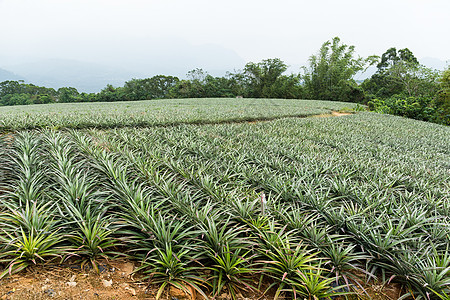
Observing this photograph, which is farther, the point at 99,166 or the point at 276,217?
the point at 99,166

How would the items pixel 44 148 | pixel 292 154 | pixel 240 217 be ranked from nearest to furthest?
pixel 240 217 → pixel 44 148 → pixel 292 154

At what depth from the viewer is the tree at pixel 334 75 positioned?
32438 mm

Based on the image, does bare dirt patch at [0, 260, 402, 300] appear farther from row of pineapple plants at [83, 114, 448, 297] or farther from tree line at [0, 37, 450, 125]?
tree line at [0, 37, 450, 125]

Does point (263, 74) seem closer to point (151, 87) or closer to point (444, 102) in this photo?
point (151, 87)

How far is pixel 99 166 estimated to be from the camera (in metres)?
2.68

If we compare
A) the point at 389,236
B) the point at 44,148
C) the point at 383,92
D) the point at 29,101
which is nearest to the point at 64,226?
the point at 44,148

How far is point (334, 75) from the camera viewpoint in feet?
112

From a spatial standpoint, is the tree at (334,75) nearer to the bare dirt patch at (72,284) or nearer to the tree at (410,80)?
the tree at (410,80)

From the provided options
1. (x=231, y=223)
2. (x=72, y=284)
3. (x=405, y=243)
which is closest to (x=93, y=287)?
(x=72, y=284)

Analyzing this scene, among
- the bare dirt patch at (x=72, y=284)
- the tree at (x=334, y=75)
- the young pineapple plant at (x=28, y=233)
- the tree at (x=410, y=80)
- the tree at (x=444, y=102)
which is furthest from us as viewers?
the tree at (x=334, y=75)

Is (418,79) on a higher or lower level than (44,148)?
higher

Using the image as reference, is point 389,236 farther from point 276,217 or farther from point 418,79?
point 418,79

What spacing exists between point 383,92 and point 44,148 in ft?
117

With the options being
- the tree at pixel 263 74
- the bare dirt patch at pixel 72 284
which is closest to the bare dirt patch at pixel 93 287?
the bare dirt patch at pixel 72 284
